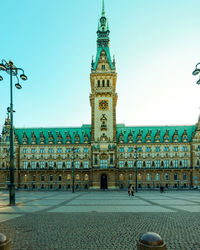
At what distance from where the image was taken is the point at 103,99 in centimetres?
8181

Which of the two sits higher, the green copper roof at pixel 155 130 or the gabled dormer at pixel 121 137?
the green copper roof at pixel 155 130

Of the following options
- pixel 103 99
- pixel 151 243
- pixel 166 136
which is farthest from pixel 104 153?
pixel 151 243

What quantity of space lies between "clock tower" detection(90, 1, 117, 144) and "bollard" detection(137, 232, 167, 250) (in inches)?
2894

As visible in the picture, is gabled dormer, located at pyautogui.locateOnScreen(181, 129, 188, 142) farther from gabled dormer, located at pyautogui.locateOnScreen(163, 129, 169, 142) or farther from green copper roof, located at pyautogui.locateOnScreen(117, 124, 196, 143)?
gabled dormer, located at pyautogui.locateOnScreen(163, 129, 169, 142)

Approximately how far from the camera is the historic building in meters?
80.1

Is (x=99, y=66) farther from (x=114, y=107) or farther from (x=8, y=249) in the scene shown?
(x=8, y=249)

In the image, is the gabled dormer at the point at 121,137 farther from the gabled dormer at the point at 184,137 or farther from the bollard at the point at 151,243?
the bollard at the point at 151,243

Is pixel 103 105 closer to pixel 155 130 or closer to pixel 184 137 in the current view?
pixel 155 130

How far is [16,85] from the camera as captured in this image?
25703 millimetres

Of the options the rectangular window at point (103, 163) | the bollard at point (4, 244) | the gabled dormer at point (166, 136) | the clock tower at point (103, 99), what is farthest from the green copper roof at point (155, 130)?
the bollard at point (4, 244)

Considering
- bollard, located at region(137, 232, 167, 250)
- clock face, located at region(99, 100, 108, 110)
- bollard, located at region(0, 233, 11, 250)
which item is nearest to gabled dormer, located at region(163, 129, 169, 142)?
clock face, located at region(99, 100, 108, 110)

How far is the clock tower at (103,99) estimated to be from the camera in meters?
80.6

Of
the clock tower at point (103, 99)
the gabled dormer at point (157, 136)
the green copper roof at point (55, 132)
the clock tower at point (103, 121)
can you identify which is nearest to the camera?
the clock tower at point (103, 121)

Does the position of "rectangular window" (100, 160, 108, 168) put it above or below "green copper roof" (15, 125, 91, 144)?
below
